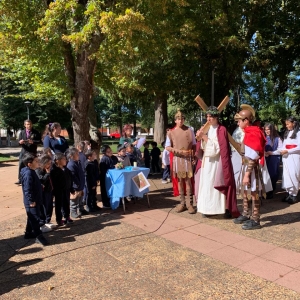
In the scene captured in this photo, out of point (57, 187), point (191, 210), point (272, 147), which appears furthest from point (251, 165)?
point (57, 187)

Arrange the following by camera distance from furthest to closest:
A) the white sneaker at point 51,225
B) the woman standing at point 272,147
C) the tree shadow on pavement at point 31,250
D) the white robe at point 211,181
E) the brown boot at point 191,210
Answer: the woman standing at point 272,147 → the brown boot at point 191,210 → the white robe at point 211,181 → the white sneaker at point 51,225 → the tree shadow on pavement at point 31,250

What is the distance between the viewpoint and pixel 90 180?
6.54 meters

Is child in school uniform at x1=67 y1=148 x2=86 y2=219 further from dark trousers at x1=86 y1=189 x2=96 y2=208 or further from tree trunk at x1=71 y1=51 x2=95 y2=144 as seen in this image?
tree trunk at x1=71 y1=51 x2=95 y2=144

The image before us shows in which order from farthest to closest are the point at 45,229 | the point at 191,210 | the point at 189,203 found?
the point at 189,203 < the point at 191,210 < the point at 45,229

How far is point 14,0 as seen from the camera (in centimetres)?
734

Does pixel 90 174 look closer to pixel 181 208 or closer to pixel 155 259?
pixel 181 208

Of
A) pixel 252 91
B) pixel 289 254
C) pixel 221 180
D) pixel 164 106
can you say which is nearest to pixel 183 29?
pixel 221 180

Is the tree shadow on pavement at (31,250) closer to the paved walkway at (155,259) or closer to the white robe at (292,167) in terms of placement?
the paved walkway at (155,259)

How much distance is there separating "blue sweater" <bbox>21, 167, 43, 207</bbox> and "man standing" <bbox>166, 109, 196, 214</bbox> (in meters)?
2.58

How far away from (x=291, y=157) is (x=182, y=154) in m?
2.47

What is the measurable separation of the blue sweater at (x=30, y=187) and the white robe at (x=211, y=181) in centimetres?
276

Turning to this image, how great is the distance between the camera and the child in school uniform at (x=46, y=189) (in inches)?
214

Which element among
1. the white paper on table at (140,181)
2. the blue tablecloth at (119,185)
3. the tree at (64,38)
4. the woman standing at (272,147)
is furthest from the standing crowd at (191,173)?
the tree at (64,38)

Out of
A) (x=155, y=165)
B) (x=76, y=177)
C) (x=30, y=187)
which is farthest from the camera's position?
(x=155, y=165)
